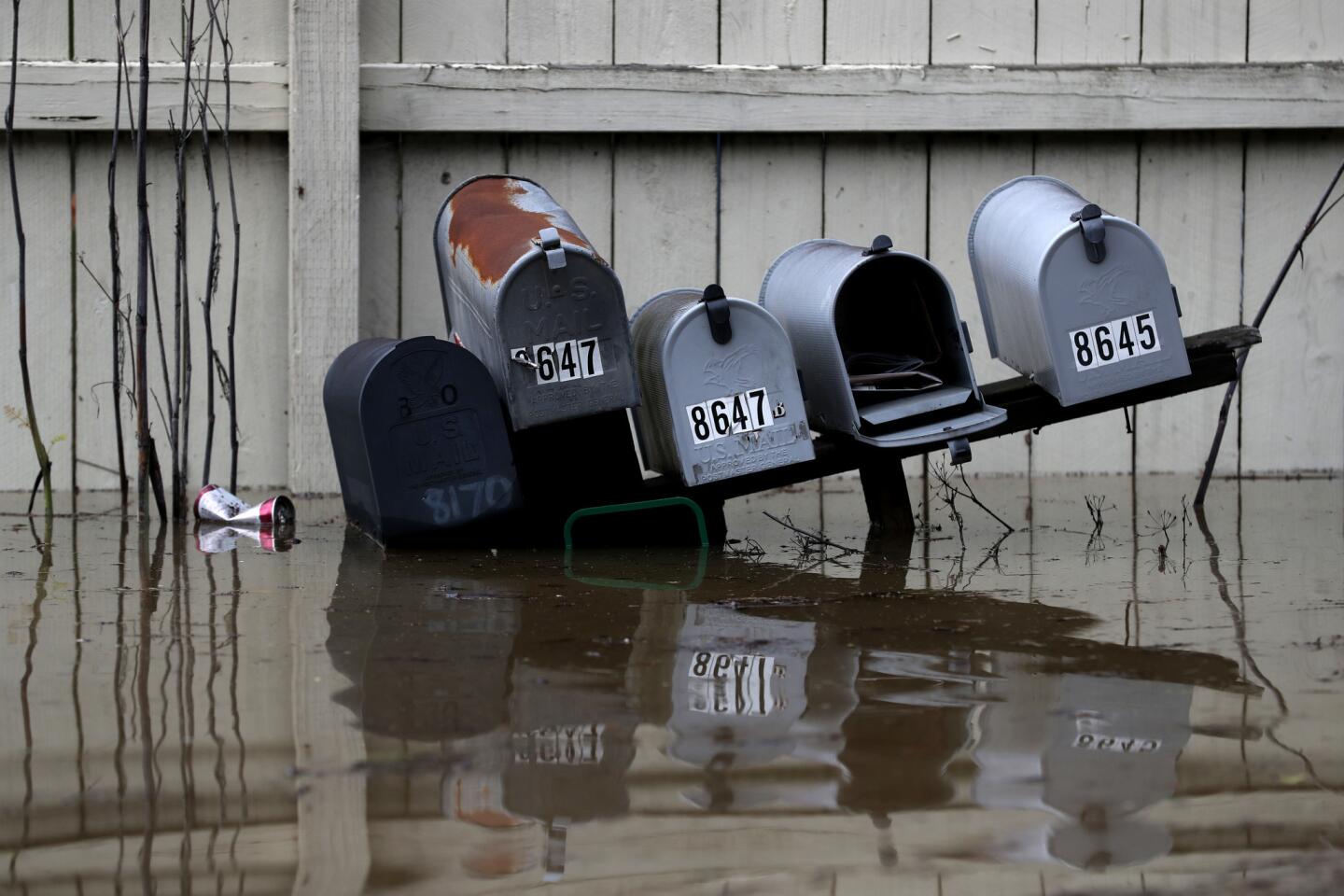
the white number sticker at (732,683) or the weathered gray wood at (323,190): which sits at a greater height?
the weathered gray wood at (323,190)

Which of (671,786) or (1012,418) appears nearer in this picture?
(671,786)

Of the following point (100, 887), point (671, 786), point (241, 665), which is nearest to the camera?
point (100, 887)

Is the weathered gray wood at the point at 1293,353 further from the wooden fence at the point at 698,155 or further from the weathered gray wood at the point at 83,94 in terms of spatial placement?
the weathered gray wood at the point at 83,94

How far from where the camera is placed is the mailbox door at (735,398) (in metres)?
3.89

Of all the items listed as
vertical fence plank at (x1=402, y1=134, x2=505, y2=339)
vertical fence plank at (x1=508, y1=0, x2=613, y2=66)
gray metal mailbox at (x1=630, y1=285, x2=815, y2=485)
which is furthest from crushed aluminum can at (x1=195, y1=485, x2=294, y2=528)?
vertical fence plank at (x1=508, y1=0, x2=613, y2=66)

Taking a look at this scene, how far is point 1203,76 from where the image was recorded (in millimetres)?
5527

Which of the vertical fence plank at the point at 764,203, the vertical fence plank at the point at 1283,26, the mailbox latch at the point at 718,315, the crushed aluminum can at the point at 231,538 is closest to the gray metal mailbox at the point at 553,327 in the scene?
the mailbox latch at the point at 718,315

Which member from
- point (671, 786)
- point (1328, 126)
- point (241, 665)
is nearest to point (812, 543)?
point (241, 665)

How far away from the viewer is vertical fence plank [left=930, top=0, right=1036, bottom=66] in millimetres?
5668

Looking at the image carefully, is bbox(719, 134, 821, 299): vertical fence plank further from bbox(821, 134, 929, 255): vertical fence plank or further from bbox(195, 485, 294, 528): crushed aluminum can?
bbox(195, 485, 294, 528): crushed aluminum can

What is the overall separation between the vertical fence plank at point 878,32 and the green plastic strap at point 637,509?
91.3 inches

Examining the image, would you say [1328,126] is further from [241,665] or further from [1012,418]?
[241,665]

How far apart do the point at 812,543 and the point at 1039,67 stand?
2.30 meters

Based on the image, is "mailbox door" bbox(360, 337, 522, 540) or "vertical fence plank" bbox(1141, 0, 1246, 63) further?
"vertical fence plank" bbox(1141, 0, 1246, 63)
